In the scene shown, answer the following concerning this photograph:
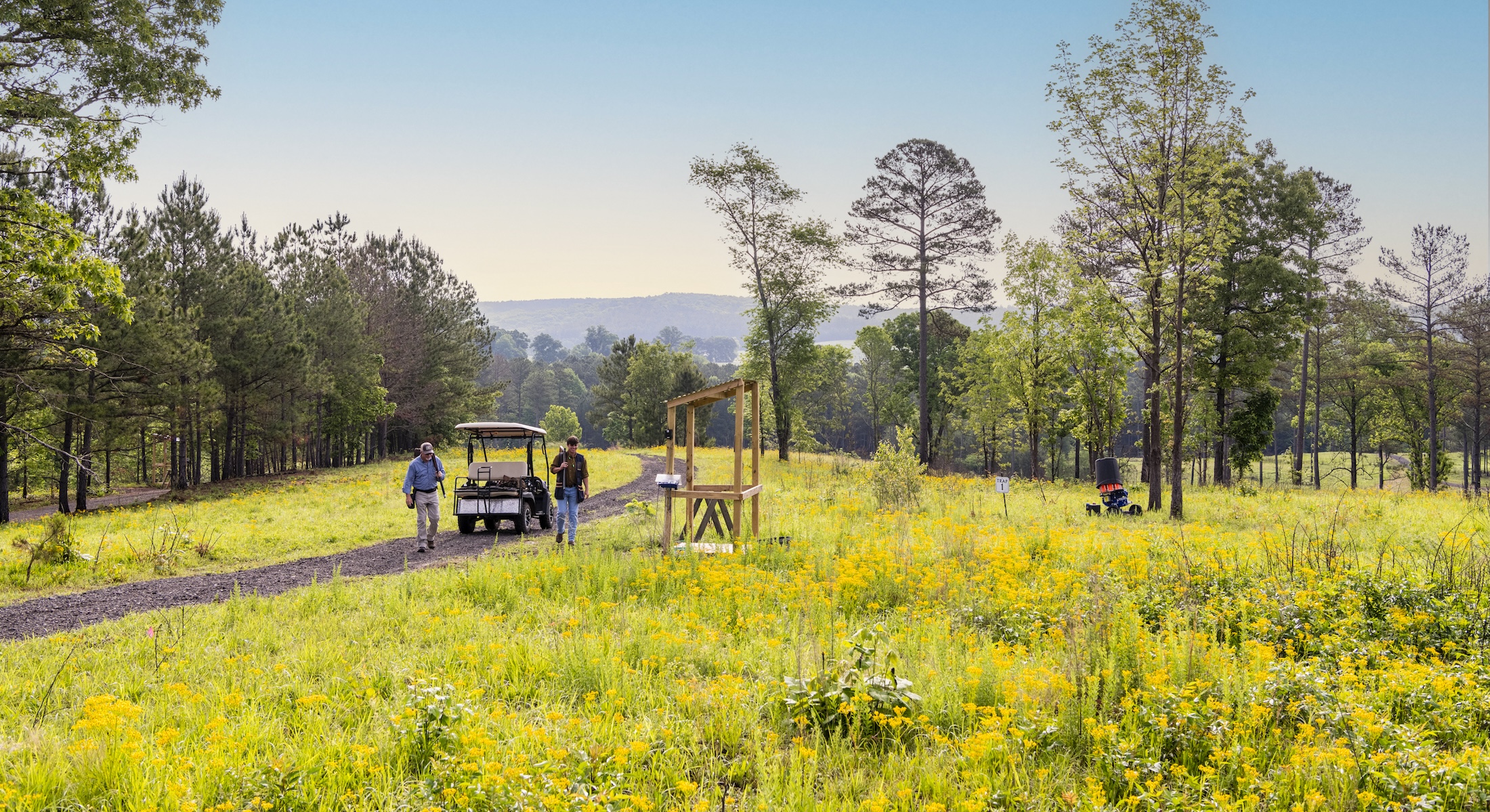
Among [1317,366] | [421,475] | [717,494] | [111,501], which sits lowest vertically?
[111,501]

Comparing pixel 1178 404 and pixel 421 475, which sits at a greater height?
pixel 1178 404

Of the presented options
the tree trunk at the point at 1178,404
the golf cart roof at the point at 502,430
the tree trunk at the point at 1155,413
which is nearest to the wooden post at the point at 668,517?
the golf cart roof at the point at 502,430

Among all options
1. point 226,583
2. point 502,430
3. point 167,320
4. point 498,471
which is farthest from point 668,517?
point 167,320

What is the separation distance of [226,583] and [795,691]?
10237 mm

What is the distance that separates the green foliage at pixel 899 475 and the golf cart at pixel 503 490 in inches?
290

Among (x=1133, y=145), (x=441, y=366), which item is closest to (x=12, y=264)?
(x=1133, y=145)

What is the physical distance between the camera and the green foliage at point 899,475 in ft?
53.0

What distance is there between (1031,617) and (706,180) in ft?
95.1

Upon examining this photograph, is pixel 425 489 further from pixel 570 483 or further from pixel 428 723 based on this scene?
pixel 428 723

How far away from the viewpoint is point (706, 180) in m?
33.1

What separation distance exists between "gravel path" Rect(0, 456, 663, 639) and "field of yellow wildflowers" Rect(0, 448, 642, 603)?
823 mm

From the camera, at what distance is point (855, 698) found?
482 cm

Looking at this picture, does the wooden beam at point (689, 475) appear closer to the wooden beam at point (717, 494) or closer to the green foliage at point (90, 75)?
the wooden beam at point (717, 494)

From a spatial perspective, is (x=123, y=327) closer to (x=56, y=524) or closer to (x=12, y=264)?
(x=12, y=264)
